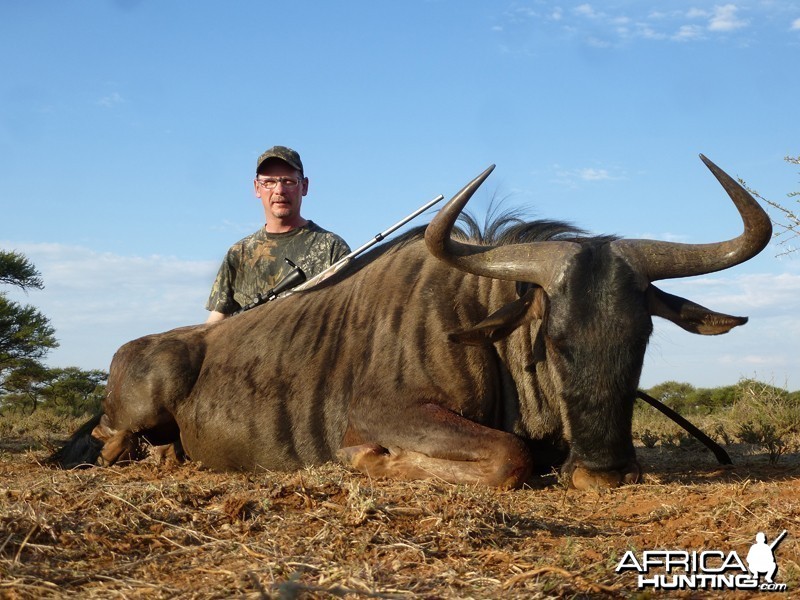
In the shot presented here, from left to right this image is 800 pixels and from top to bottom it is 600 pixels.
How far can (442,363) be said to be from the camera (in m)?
5.52

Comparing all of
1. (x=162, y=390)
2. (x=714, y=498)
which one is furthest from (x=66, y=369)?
(x=714, y=498)

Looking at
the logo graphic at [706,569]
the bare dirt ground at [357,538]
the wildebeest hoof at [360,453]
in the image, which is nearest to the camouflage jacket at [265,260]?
the wildebeest hoof at [360,453]

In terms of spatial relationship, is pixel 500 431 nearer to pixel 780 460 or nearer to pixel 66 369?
pixel 780 460

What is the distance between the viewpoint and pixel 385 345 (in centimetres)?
580

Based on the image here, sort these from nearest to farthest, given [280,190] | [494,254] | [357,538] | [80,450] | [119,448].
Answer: [357,538], [494,254], [119,448], [80,450], [280,190]

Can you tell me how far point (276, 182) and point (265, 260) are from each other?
864 millimetres

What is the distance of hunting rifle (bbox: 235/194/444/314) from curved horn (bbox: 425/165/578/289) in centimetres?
187

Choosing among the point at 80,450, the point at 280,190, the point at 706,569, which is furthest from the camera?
the point at 280,190

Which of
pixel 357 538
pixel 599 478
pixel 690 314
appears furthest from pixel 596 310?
pixel 357 538

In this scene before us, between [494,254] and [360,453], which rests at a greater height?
[494,254]

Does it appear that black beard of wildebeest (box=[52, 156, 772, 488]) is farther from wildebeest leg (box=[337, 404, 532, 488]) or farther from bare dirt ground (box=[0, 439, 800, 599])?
bare dirt ground (box=[0, 439, 800, 599])

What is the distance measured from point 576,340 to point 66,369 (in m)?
15.3

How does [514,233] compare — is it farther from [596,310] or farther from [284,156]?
[284,156]

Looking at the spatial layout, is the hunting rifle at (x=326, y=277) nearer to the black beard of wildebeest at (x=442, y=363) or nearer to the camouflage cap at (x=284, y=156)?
the black beard of wildebeest at (x=442, y=363)
